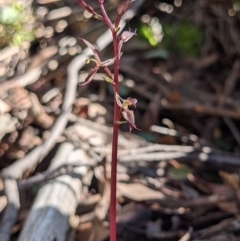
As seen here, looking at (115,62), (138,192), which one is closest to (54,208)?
(138,192)

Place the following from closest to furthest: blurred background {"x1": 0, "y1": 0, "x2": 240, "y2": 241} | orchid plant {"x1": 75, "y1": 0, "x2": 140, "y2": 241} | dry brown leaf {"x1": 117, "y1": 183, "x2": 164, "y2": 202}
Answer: orchid plant {"x1": 75, "y1": 0, "x2": 140, "y2": 241}, blurred background {"x1": 0, "y1": 0, "x2": 240, "y2": 241}, dry brown leaf {"x1": 117, "y1": 183, "x2": 164, "y2": 202}

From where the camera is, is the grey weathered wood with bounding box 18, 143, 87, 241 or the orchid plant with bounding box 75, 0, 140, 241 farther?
the grey weathered wood with bounding box 18, 143, 87, 241

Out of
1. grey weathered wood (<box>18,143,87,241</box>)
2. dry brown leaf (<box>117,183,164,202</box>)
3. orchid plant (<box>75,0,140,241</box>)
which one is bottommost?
dry brown leaf (<box>117,183,164,202</box>)

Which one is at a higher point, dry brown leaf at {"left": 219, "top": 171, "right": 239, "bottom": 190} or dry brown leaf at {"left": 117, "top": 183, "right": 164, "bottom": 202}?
dry brown leaf at {"left": 117, "top": 183, "right": 164, "bottom": 202}

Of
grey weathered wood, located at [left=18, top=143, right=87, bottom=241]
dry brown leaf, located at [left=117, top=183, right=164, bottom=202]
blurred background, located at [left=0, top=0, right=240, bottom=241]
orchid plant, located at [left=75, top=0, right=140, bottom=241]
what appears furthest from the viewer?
dry brown leaf, located at [left=117, top=183, right=164, bottom=202]

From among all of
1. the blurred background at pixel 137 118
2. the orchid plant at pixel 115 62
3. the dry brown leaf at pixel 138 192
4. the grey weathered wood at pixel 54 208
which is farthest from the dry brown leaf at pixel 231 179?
the orchid plant at pixel 115 62

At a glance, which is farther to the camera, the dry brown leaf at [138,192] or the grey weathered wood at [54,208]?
the dry brown leaf at [138,192]

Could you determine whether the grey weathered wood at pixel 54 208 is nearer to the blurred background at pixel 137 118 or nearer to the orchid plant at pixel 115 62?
the blurred background at pixel 137 118

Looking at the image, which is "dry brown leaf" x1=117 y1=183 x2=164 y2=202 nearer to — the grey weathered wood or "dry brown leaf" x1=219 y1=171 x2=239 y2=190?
the grey weathered wood

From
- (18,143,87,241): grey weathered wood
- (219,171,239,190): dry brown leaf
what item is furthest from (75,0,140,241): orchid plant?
(219,171,239,190): dry brown leaf
